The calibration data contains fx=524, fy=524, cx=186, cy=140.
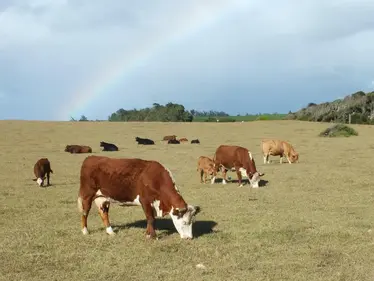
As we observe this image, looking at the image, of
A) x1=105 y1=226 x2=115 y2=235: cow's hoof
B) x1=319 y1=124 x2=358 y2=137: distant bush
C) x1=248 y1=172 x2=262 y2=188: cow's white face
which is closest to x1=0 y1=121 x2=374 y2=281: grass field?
x1=105 y1=226 x2=115 y2=235: cow's hoof

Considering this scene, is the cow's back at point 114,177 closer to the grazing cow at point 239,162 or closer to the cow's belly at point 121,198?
the cow's belly at point 121,198

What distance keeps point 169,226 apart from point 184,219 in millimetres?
1872

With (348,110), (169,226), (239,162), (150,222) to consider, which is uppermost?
(348,110)

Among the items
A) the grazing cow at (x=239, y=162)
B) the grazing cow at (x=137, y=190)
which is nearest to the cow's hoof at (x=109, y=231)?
the grazing cow at (x=137, y=190)

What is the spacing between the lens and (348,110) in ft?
253

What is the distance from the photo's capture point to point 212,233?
1258cm

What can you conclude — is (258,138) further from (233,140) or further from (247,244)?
(247,244)

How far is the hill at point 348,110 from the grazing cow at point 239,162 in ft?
185

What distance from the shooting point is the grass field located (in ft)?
32.1

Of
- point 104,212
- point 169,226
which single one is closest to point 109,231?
point 104,212

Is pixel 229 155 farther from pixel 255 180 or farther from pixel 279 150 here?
pixel 279 150

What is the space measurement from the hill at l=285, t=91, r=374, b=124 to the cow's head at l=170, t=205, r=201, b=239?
66.9 meters

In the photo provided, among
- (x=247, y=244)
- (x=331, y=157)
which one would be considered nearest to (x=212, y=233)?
(x=247, y=244)

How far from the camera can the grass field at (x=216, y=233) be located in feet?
32.1
